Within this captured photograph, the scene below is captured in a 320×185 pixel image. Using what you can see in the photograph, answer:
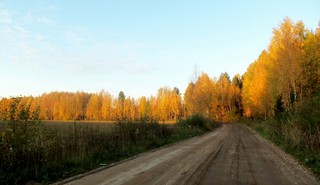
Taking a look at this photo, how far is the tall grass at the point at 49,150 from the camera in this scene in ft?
31.3

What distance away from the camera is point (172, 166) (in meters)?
11.6

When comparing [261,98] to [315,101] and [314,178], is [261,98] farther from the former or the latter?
[314,178]

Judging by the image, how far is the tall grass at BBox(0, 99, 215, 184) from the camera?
31.3 feet

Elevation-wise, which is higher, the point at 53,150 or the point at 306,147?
the point at 53,150

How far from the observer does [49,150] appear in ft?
37.2

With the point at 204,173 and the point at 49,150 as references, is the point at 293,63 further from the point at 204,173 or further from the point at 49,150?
the point at 49,150

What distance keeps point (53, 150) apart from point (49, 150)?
1.08 ft

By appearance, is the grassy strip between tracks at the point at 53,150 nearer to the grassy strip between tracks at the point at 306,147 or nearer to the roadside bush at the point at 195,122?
the grassy strip between tracks at the point at 306,147

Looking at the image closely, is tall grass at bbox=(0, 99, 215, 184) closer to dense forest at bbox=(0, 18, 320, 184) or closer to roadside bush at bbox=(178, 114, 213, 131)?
dense forest at bbox=(0, 18, 320, 184)

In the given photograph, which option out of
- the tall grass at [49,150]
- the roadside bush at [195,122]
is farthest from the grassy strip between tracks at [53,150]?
→ the roadside bush at [195,122]

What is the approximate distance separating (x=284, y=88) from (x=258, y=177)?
2665 cm

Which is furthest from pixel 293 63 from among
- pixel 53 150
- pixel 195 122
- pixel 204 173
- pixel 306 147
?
pixel 53 150

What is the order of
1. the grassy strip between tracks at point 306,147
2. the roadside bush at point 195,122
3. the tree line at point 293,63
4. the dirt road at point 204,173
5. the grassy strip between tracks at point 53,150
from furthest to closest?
the roadside bush at point 195,122
the tree line at point 293,63
the grassy strip between tracks at point 306,147
the grassy strip between tracks at point 53,150
the dirt road at point 204,173

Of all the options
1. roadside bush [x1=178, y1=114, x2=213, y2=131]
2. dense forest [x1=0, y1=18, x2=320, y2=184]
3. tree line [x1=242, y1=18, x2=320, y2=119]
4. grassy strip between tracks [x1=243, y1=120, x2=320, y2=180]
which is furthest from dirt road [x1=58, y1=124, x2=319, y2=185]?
roadside bush [x1=178, y1=114, x2=213, y2=131]
